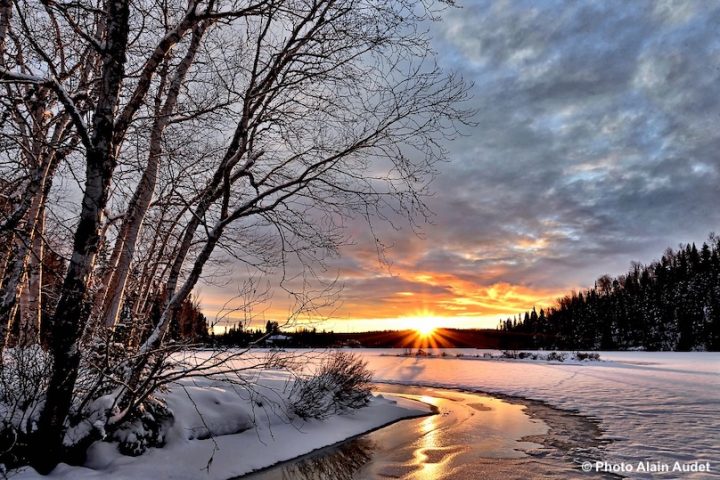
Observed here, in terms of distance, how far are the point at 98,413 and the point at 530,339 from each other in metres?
103

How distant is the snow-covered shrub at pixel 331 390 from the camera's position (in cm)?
1087

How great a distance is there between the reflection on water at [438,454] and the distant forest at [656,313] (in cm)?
7378

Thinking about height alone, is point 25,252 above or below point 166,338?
above

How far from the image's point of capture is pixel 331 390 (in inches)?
487

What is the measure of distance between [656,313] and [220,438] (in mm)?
88241

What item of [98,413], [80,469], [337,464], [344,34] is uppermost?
[344,34]

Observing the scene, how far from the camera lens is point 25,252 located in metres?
6.91

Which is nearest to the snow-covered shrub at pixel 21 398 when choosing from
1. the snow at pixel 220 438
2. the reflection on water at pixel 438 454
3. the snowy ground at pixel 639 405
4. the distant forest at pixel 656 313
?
the snow at pixel 220 438

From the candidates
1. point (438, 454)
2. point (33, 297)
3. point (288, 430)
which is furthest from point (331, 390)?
point (33, 297)

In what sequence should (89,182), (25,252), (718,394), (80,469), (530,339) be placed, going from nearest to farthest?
1. (89,182)
2. (80,469)
3. (25,252)
4. (718,394)
5. (530,339)

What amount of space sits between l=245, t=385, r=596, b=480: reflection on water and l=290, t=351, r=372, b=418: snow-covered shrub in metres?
1.35

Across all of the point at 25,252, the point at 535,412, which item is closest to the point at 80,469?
the point at 25,252

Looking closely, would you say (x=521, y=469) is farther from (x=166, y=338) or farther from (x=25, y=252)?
(x=25, y=252)

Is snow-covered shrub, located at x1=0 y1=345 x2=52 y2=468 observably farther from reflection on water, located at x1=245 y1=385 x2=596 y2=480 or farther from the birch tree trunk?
reflection on water, located at x1=245 y1=385 x2=596 y2=480
